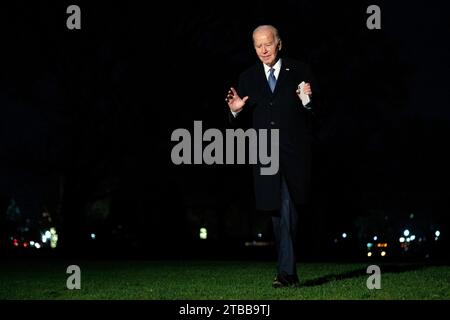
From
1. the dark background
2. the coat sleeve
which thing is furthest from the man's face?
the dark background

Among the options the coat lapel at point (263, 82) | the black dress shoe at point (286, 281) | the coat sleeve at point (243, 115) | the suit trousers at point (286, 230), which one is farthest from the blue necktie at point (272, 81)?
the black dress shoe at point (286, 281)

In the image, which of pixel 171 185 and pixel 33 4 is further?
pixel 171 185

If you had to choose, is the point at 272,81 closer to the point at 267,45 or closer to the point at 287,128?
the point at 267,45

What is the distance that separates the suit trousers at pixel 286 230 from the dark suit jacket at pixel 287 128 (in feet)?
0.26

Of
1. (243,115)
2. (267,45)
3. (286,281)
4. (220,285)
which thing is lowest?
(220,285)

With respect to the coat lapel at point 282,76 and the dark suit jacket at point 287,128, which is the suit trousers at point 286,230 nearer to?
the dark suit jacket at point 287,128

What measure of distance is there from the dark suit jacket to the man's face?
0.66ft

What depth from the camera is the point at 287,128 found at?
7.95 meters

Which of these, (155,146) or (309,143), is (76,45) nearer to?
(155,146)

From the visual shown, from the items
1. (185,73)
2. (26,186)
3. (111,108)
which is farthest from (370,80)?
(26,186)

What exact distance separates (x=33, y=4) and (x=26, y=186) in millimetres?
13543

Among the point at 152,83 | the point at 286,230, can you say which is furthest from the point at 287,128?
the point at 152,83

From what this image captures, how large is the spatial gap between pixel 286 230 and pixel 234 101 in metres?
1.48
